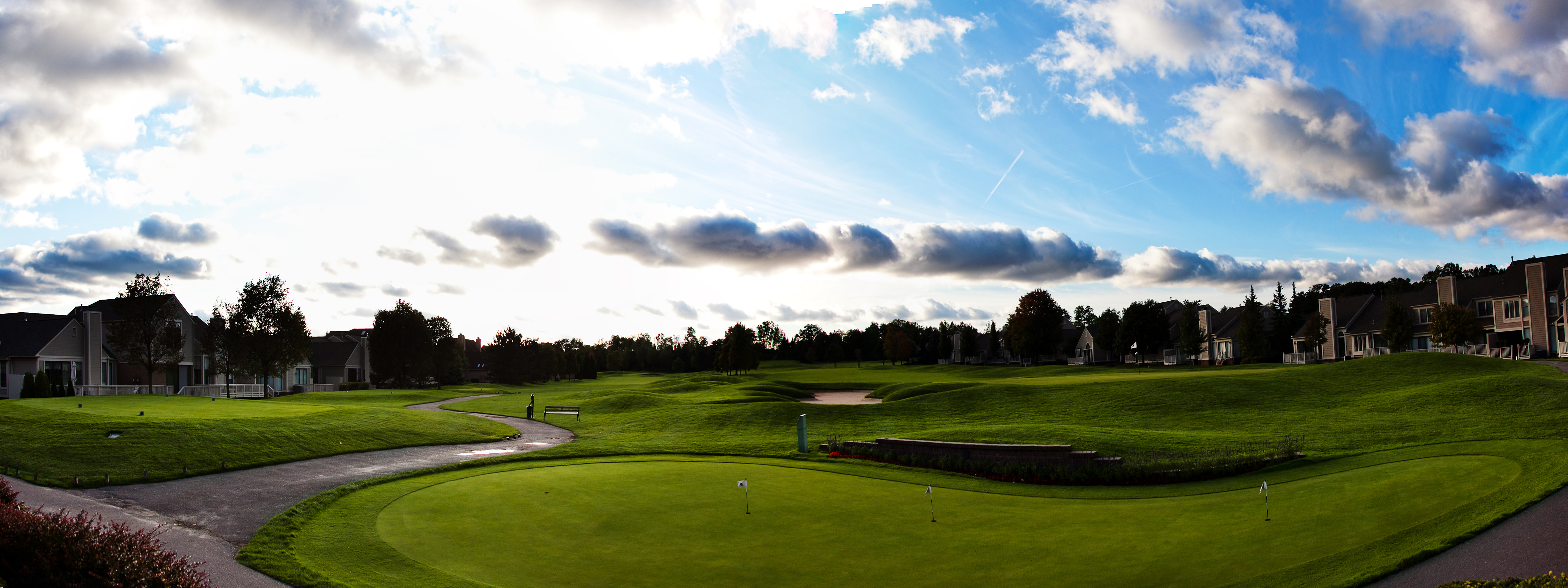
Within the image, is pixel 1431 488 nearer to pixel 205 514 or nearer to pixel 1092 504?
pixel 1092 504

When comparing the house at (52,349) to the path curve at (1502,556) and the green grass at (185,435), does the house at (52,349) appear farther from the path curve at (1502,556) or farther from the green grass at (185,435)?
the path curve at (1502,556)

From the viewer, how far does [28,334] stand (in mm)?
49000

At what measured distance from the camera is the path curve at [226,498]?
472 inches

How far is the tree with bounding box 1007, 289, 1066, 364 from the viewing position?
267 ft

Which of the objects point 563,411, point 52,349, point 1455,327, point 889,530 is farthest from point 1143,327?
point 52,349

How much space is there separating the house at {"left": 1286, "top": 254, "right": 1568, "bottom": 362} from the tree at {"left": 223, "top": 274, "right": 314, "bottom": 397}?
244 feet

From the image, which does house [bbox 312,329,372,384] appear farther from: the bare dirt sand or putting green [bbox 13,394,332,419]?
the bare dirt sand

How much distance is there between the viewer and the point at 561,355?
4222 inches

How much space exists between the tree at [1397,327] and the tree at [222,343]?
81.6 m

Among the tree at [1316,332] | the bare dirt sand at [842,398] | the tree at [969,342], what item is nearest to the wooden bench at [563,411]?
the bare dirt sand at [842,398]

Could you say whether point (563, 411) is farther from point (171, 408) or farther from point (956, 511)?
point (956, 511)

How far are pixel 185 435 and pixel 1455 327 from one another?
2657 inches

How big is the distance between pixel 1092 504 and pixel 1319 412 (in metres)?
20.7

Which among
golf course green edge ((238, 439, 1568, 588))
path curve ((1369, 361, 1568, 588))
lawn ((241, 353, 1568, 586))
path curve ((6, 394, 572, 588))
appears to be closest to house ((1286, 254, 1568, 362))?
lawn ((241, 353, 1568, 586))
